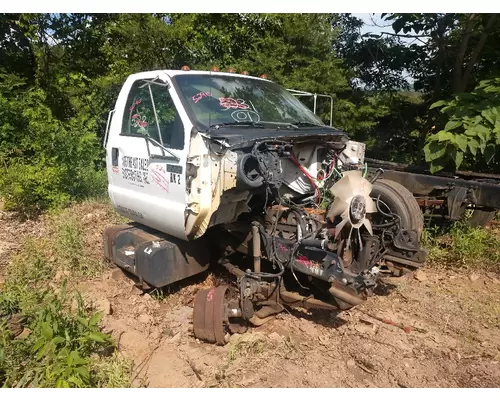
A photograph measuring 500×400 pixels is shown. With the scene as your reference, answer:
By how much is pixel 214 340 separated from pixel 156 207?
1406 millimetres

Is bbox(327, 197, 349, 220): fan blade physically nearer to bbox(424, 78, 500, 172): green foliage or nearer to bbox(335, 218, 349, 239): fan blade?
bbox(335, 218, 349, 239): fan blade

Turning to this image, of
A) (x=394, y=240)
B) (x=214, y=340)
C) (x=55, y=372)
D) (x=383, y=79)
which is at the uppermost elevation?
(x=383, y=79)

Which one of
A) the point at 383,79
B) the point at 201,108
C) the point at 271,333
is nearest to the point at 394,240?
the point at 271,333

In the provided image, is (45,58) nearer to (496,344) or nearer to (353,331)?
(353,331)

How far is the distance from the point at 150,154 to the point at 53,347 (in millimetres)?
1970

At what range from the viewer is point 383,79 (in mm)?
9547

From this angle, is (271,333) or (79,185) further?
(79,185)

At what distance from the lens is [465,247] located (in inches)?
212

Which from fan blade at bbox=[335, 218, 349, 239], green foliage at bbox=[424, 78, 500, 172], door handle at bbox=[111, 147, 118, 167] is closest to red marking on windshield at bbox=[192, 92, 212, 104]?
door handle at bbox=[111, 147, 118, 167]

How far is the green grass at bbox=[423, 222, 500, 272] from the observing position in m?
5.20

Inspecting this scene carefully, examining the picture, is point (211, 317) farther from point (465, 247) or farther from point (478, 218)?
point (478, 218)

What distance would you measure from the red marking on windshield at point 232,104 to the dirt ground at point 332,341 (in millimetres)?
1990

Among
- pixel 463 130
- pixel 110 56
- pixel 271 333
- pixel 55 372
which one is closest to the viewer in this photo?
pixel 55 372

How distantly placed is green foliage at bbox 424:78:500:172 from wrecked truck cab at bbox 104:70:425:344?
1408mm
